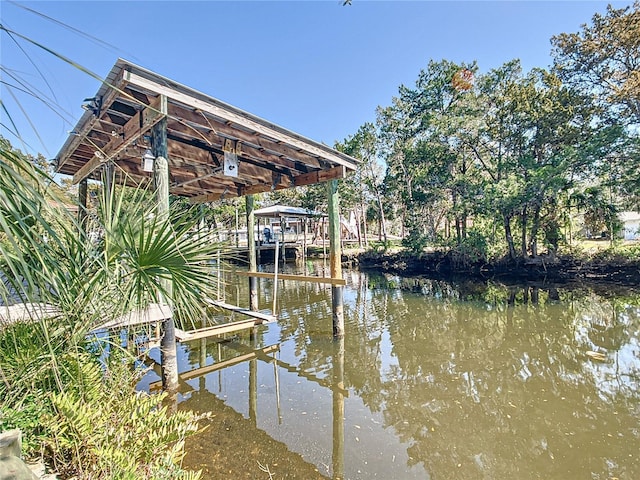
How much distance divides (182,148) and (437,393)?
20.2 feet

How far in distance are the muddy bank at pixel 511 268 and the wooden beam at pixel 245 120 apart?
12.4 meters

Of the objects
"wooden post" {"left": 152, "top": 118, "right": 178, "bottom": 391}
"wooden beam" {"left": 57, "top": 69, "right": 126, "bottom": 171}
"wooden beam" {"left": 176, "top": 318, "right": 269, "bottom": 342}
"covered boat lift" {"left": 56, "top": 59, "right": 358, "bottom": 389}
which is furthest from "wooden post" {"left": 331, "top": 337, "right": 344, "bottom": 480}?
"wooden beam" {"left": 57, "top": 69, "right": 126, "bottom": 171}

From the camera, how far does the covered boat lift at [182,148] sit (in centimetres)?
382

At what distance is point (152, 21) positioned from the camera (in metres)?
4.49

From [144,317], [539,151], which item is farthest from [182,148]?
[539,151]

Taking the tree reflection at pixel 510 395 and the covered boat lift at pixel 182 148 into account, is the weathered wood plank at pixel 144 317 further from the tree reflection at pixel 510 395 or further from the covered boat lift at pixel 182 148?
the tree reflection at pixel 510 395

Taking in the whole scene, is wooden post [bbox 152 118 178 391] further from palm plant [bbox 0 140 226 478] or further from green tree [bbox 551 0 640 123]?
green tree [bbox 551 0 640 123]

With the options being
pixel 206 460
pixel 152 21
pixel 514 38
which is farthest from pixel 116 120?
pixel 514 38

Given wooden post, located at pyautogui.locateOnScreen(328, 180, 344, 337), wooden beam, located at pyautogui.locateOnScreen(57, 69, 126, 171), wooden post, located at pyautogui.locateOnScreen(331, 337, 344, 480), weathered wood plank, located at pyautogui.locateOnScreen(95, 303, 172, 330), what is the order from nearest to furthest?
1. weathered wood plank, located at pyautogui.locateOnScreen(95, 303, 172, 330)
2. wooden post, located at pyautogui.locateOnScreen(331, 337, 344, 480)
3. wooden beam, located at pyautogui.locateOnScreen(57, 69, 126, 171)
4. wooden post, located at pyautogui.locateOnScreen(328, 180, 344, 337)

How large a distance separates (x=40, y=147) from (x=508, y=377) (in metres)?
6.10

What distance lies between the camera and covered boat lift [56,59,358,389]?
3818 mm

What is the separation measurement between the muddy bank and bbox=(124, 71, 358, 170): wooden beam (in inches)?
486

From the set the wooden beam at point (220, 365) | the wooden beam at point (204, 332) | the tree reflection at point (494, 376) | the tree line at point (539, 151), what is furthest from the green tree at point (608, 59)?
the wooden beam at point (204, 332)

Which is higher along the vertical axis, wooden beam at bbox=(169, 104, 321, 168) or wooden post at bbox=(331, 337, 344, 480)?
wooden beam at bbox=(169, 104, 321, 168)
